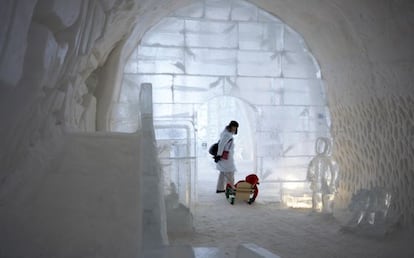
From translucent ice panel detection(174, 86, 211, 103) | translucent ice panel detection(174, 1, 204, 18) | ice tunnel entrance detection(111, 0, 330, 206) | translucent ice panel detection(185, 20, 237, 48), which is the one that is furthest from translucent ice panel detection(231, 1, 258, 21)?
translucent ice panel detection(174, 86, 211, 103)

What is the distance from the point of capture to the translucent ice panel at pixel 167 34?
21.7ft

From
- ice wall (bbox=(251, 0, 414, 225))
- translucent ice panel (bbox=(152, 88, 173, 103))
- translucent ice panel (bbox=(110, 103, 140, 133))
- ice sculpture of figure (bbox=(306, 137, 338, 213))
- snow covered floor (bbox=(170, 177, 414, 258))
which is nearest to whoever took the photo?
snow covered floor (bbox=(170, 177, 414, 258))

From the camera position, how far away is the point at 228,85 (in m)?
6.98

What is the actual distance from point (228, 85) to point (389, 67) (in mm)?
3003

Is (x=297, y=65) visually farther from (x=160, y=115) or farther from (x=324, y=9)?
(x=160, y=115)

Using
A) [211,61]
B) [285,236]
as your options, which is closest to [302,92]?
[211,61]

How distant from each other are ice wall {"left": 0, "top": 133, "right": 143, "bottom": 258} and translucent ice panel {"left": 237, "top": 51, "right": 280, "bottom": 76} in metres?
5.02

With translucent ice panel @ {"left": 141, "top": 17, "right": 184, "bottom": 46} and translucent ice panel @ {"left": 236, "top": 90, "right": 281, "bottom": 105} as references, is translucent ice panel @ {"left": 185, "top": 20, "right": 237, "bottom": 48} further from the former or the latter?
translucent ice panel @ {"left": 236, "top": 90, "right": 281, "bottom": 105}

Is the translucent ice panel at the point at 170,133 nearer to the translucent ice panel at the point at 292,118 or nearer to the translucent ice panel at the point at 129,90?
the translucent ice panel at the point at 129,90

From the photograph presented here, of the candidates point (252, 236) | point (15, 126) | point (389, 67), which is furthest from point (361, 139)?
point (15, 126)

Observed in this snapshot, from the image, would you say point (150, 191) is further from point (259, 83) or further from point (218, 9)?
point (218, 9)

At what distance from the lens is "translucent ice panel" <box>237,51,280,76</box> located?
276 inches

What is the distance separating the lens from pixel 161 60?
6699mm

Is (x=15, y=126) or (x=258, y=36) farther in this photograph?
(x=258, y=36)
